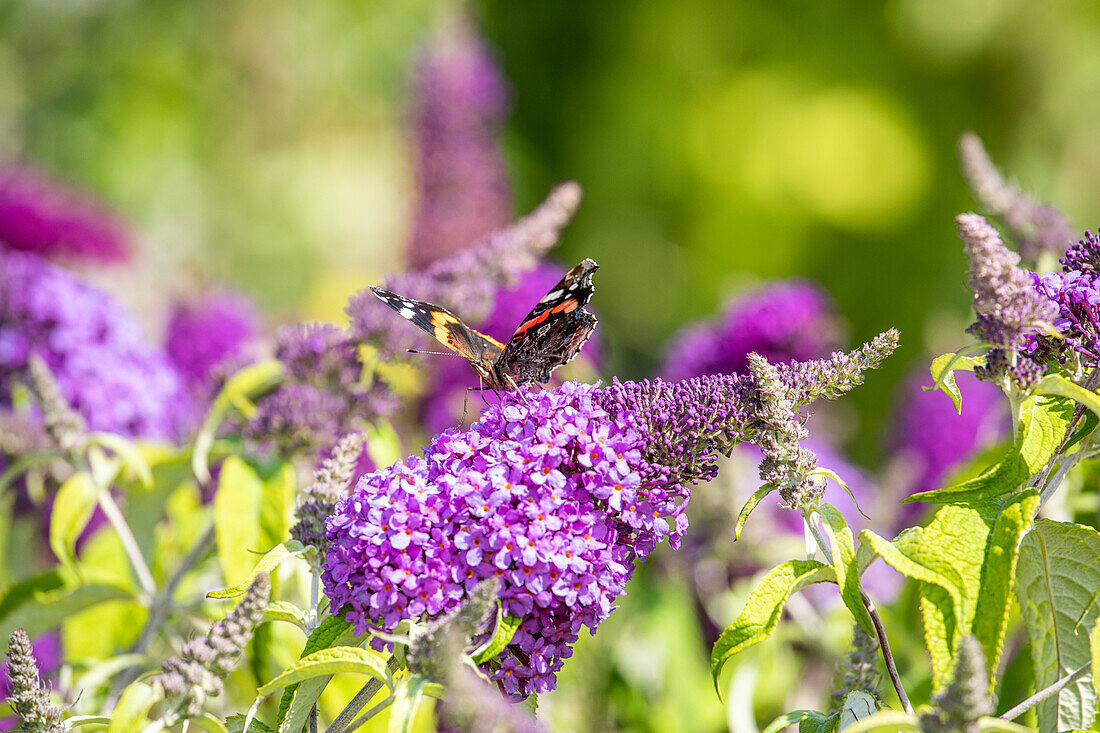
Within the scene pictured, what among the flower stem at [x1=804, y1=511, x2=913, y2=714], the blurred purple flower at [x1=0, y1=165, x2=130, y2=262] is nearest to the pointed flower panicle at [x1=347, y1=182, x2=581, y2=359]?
the flower stem at [x1=804, y1=511, x2=913, y2=714]

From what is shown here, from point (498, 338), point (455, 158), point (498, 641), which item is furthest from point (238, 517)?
point (455, 158)

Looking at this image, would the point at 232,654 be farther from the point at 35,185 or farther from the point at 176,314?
the point at 35,185

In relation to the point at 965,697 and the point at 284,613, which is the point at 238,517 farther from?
the point at 965,697

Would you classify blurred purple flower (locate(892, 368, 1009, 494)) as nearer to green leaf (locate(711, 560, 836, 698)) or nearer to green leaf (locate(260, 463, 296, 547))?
green leaf (locate(711, 560, 836, 698))

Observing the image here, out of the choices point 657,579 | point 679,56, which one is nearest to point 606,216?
point 679,56

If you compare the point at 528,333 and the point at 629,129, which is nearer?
the point at 528,333

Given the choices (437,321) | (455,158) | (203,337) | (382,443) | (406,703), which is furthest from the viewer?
(455,158)

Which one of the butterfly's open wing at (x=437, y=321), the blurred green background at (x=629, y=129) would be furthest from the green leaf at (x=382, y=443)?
the blurred green background at (x=629, y=129)

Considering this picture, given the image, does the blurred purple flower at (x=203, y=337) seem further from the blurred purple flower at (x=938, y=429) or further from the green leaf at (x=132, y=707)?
the blurred purple flower at (x=938, y=429)
